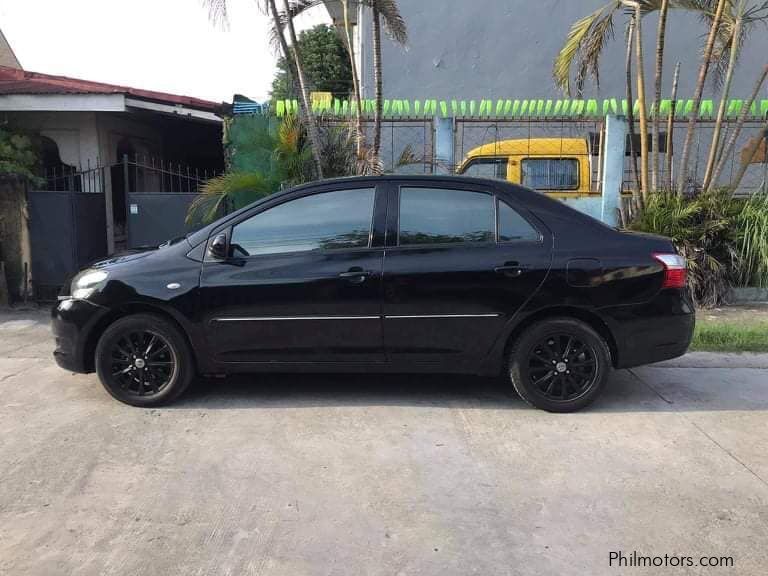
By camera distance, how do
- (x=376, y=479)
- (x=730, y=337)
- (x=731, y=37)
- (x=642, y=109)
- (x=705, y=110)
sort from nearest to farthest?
(x=376, y=479) < (x=730, y=337) < (x=642, y=109) < (x=731, y=37) < (x=705, y=110)

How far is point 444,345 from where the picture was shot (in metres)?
4.63

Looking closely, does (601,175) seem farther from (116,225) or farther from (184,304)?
(116,225)

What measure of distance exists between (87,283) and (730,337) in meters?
6.30

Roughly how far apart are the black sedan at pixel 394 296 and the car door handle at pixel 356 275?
0.04 feet

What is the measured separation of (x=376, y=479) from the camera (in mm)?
3701

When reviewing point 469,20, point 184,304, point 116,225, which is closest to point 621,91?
point 469,20

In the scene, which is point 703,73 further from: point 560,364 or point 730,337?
point 560,364

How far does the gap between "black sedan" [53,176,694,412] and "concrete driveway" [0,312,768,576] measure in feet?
1.20

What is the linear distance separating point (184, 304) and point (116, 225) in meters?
7.28

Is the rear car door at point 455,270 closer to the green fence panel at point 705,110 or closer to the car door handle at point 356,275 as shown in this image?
the car door handle at point 356,275

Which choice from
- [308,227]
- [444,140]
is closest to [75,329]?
[308,227]

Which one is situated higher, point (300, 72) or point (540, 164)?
point (300, 72)

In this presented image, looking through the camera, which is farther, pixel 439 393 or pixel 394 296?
pixel 439 393

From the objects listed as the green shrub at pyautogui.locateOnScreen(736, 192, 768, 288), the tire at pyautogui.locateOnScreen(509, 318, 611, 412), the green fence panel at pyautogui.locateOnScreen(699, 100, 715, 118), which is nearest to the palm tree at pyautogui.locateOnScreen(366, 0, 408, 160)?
the tire at pyautogui.locateOnScreen(509, 318, 611, 412)
